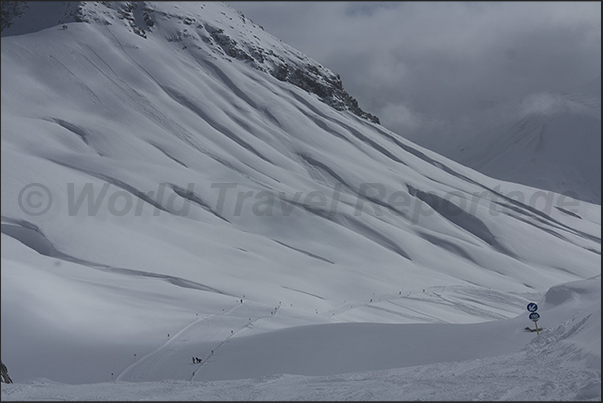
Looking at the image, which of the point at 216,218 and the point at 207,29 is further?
the point at 207,29

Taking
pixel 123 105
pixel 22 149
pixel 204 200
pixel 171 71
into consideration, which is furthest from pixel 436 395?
pixel 171 71

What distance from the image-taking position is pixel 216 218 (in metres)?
67.6

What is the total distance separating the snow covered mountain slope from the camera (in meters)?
26.0

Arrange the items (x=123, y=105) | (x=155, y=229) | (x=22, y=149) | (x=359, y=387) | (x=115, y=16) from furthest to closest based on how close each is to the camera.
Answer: (x=115, y=16)
(x=123, y=105)
(x=22, y=149)
(x=155, y=229)
(x=359, y=387)

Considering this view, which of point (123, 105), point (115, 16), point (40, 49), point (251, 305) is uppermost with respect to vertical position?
point (115, 16)

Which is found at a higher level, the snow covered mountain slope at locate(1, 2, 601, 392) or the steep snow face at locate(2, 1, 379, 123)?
the steep snow face at locate(2, 1, 379, 123)

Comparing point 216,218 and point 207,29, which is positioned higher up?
point 207,29

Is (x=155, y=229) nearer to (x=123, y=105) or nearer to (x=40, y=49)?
(x=123, y=105)

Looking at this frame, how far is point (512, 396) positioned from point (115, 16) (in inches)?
4929

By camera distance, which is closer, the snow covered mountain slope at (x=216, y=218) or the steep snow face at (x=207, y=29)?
the snow covered mountain slope at (x=216, y=218)

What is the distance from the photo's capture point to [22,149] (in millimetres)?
58438

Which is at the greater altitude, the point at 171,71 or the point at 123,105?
the point at 171,71

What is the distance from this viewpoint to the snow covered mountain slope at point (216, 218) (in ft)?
85.3

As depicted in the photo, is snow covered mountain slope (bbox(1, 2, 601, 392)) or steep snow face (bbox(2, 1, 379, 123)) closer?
snow covered mountain slope (bbox(1, 2, 601, 392))
